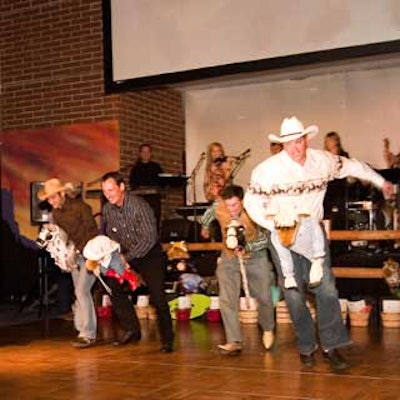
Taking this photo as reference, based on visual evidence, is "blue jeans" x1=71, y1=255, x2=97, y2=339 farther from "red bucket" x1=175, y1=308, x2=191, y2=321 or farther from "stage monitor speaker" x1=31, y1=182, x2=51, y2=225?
"stage monitor speaker" x1=31, y1=182, x2=51, y2=225

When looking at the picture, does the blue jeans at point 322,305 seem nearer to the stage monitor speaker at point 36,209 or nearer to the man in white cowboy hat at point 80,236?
the man in white cowboy hat at point 80,236

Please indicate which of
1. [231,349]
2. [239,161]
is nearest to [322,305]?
[231,349]

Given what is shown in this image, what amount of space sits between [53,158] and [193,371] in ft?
17.9

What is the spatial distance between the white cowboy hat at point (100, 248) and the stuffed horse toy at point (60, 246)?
423mm

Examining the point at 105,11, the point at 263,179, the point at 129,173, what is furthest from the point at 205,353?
the point at 105,11

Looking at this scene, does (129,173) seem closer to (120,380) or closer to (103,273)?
(103,273)

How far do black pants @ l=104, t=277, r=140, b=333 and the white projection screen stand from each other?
11.1 ft

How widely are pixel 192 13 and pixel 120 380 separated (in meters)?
5.15

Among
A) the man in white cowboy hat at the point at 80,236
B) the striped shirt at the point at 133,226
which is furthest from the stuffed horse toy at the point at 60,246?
the striped shirt at the point at 133,226

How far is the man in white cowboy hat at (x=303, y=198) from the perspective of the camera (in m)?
4.98

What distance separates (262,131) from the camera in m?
11.1

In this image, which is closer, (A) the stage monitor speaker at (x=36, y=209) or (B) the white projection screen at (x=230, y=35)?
(B) the white projection screen at (x=230, y=35)

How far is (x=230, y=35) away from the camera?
862 centimetres

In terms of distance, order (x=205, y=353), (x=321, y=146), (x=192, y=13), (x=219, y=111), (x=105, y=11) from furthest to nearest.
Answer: (x=219, y=111) < (x=321, y=146) < (x=105, y=11) < (x=192, y=13) < (x=205, y=353)
